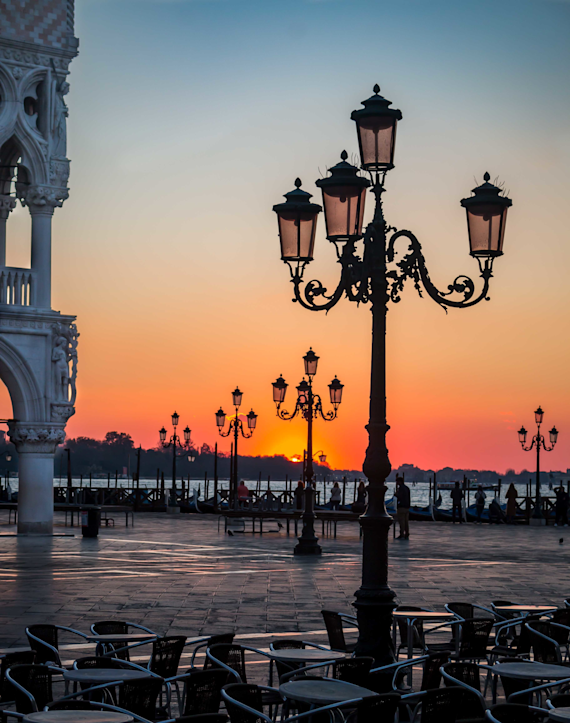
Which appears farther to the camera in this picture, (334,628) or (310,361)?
(310,361)

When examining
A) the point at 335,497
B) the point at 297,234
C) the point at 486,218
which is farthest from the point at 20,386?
the point at 335,497

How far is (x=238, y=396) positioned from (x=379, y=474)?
23963 millimetres

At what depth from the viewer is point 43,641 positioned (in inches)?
285

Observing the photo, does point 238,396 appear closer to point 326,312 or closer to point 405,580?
point 405,580

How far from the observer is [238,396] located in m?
31.9

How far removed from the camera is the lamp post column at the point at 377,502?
780 cm

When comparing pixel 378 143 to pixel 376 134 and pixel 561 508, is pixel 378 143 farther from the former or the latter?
pixel 561 508

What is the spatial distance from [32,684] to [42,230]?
61.9 feet

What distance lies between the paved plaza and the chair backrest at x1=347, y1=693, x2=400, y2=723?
5.06m

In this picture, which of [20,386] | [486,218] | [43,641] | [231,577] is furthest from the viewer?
[20,386]

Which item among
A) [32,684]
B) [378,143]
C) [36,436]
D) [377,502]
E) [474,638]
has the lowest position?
[474,638]

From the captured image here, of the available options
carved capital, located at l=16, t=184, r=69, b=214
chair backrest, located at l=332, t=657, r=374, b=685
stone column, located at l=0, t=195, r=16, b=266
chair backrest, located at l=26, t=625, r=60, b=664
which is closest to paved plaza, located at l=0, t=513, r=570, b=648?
chair backrest, located at l=26, t=625, r=60, b=664

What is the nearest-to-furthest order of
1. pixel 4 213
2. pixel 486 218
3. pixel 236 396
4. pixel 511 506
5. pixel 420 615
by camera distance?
pixel 486 218
pixel 420 615
pixel 4 213
pixel 236 396
pixel 511 506

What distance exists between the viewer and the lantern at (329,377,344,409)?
2284 centimetres
